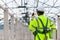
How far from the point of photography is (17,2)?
2278 centimetres

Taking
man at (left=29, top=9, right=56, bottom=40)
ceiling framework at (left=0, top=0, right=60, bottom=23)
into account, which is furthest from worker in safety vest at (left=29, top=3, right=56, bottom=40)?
ceiling framework at (left=0, top=0, right=60, bottom=23)

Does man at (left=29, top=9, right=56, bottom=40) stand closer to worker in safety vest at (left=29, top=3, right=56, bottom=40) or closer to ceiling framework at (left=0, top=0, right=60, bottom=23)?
worker in safety vest at (left=29, top=3, right=56, bottom=40)

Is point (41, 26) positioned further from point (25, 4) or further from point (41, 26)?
point (25, 4)

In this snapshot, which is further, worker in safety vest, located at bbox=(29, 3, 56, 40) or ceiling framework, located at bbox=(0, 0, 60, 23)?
ceiling framework, located at bbox=(0, 0, 60, 23)

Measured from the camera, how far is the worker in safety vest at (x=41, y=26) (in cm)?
414

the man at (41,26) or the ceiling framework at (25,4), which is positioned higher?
the ceiling framework at (25,4)

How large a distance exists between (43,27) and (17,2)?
18.8 m

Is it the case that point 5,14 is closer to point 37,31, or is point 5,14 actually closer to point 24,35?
point 37,31

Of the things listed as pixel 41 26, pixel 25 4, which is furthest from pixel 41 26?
pixel 25 4

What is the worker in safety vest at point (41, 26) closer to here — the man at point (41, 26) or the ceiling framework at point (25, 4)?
the man at point (41, 26)

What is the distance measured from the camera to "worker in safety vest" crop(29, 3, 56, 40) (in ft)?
13.6

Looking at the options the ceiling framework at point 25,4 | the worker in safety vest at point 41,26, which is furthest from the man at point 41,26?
the ceiling framework at point 25,4

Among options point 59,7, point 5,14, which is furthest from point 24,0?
point 5,14

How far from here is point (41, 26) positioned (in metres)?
4.16
